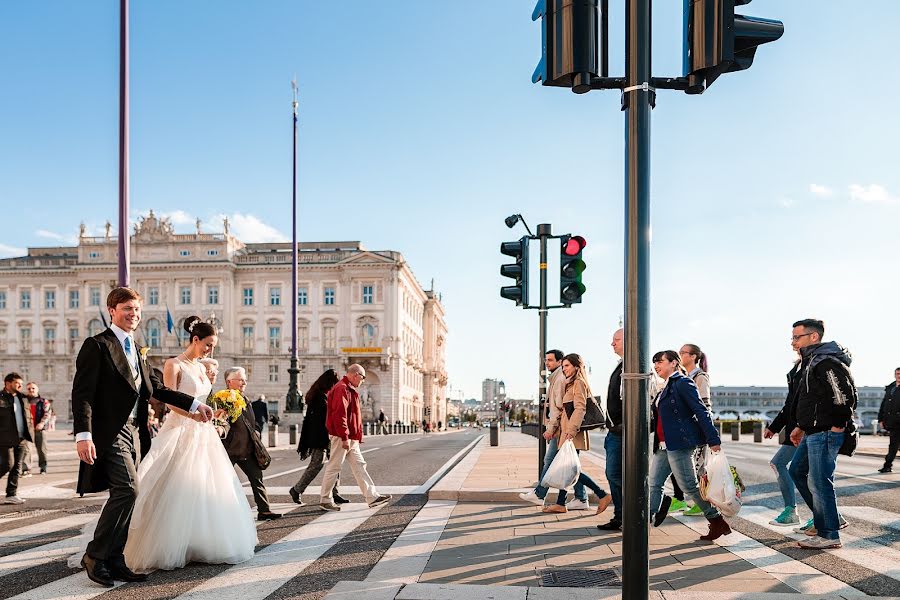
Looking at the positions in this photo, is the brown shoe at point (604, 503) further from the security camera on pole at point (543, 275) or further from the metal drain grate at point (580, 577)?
the metal drain grate at point (580, 577)

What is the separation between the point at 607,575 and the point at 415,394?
84.4m

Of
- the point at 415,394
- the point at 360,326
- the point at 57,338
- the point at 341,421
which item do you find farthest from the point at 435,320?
the point at 341,421

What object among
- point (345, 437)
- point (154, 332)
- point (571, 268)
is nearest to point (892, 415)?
point (571, 268)

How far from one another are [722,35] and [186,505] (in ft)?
14.8

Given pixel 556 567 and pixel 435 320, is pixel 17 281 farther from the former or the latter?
pixel 556 567

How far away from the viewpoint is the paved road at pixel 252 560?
4.98m

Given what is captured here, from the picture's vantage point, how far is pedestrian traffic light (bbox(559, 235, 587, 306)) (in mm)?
10758

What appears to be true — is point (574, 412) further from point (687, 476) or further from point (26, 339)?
point (26, 339)

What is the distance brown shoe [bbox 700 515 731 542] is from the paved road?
2638 mm

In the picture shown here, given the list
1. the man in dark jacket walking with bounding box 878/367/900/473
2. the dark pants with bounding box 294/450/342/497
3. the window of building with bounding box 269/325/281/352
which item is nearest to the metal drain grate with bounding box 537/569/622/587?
the dark pants with bounding box 294/450/342/497

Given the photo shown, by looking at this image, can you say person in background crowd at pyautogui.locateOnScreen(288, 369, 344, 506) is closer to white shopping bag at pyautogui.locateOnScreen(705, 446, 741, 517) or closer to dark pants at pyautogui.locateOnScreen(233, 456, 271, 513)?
dark pants at pyautogui.locateOnScreen(233, 456, 271, 513)

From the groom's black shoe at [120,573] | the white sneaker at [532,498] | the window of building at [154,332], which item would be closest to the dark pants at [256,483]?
the white sneaker at [532,498]

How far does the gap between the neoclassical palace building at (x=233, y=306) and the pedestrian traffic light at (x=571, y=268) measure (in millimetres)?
63441

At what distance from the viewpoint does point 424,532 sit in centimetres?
714
